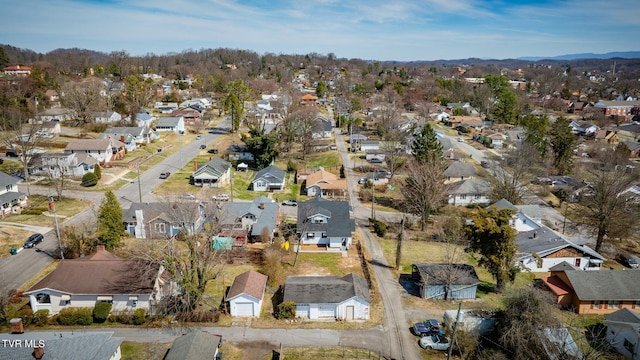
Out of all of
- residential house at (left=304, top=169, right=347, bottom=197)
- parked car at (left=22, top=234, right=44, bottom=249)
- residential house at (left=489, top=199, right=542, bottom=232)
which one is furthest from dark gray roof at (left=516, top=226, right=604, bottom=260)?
parked car at (left=22, top=234, right=44, bottom=249)

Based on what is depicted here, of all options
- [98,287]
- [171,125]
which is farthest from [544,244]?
[171,125]

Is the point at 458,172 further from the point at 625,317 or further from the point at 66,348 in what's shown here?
the point at 66,348

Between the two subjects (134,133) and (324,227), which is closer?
(324,227)

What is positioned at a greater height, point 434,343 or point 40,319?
point 40,319

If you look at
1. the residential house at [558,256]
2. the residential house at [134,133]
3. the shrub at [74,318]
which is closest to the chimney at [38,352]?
the shrub at [74,318]

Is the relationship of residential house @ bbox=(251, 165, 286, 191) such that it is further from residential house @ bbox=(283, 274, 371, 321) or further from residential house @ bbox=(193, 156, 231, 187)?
residential house @ bbox=(283, 274, 371, 321)
